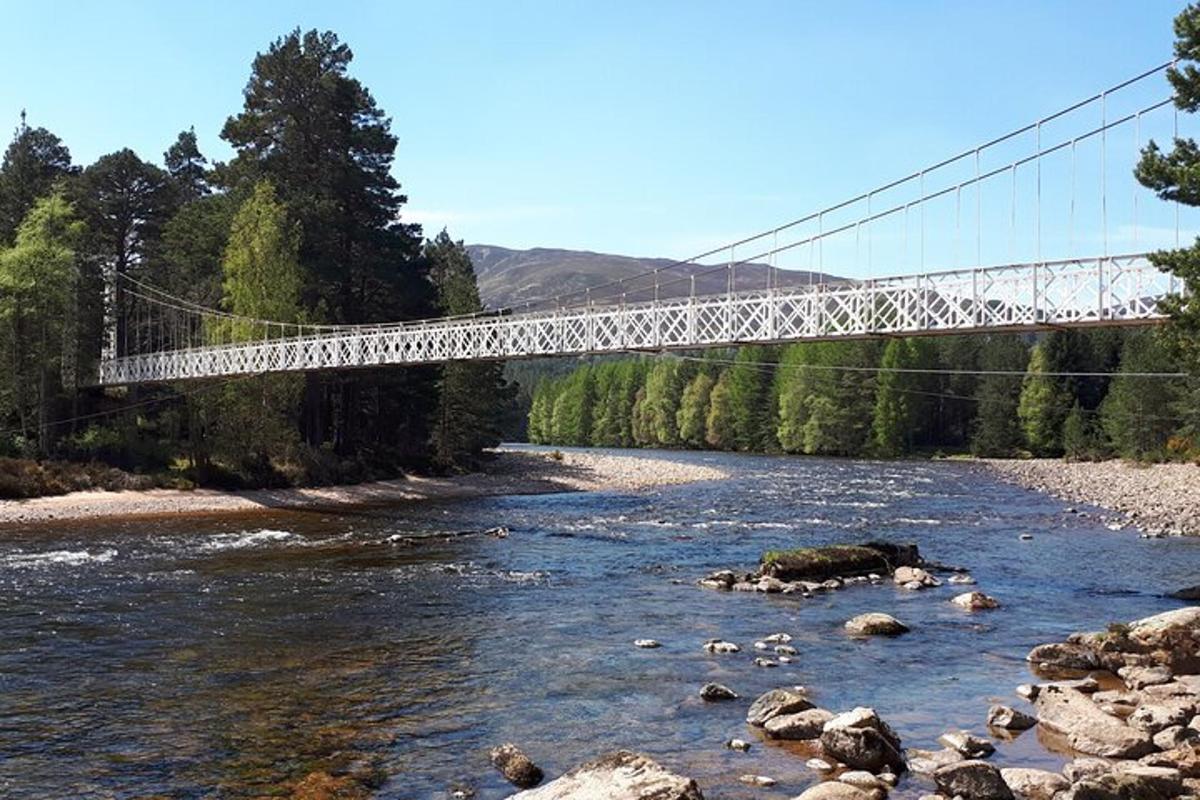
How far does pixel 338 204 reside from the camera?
54969mm

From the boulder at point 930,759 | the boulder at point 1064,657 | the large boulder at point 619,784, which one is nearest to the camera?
the large boulder at point 619,784

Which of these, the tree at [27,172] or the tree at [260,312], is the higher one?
the tree at [27,172]

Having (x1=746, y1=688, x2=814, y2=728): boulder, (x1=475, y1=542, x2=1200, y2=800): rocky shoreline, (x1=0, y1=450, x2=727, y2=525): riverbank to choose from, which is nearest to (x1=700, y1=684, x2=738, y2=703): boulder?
(x1=475, y1=542, x2=1200, y2=800): rocky shoreline

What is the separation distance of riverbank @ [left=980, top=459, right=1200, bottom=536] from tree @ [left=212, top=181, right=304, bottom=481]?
3476 centimetres

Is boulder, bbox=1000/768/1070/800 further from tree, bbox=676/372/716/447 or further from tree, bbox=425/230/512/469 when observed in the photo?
tree, bbox=676/372/716/447

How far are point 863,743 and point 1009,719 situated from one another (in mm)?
2550

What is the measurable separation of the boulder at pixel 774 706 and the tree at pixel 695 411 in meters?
106

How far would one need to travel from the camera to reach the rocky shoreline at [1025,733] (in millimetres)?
9805

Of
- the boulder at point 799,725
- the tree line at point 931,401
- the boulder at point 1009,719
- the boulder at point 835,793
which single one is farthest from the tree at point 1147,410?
the boulder at point 835,793

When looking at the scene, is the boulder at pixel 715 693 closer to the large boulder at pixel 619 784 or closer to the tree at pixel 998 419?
the large boulder at pixel 619 784

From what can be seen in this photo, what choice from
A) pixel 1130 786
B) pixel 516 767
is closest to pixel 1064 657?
pixel 1130 786

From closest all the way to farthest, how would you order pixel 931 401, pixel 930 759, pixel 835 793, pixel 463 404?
1. pixel 835 793
2. pixel 930 759
3. pixel 463 404
4. pixel 931 401

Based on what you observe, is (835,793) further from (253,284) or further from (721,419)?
(721,419)

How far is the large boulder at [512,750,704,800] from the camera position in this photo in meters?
9.35
